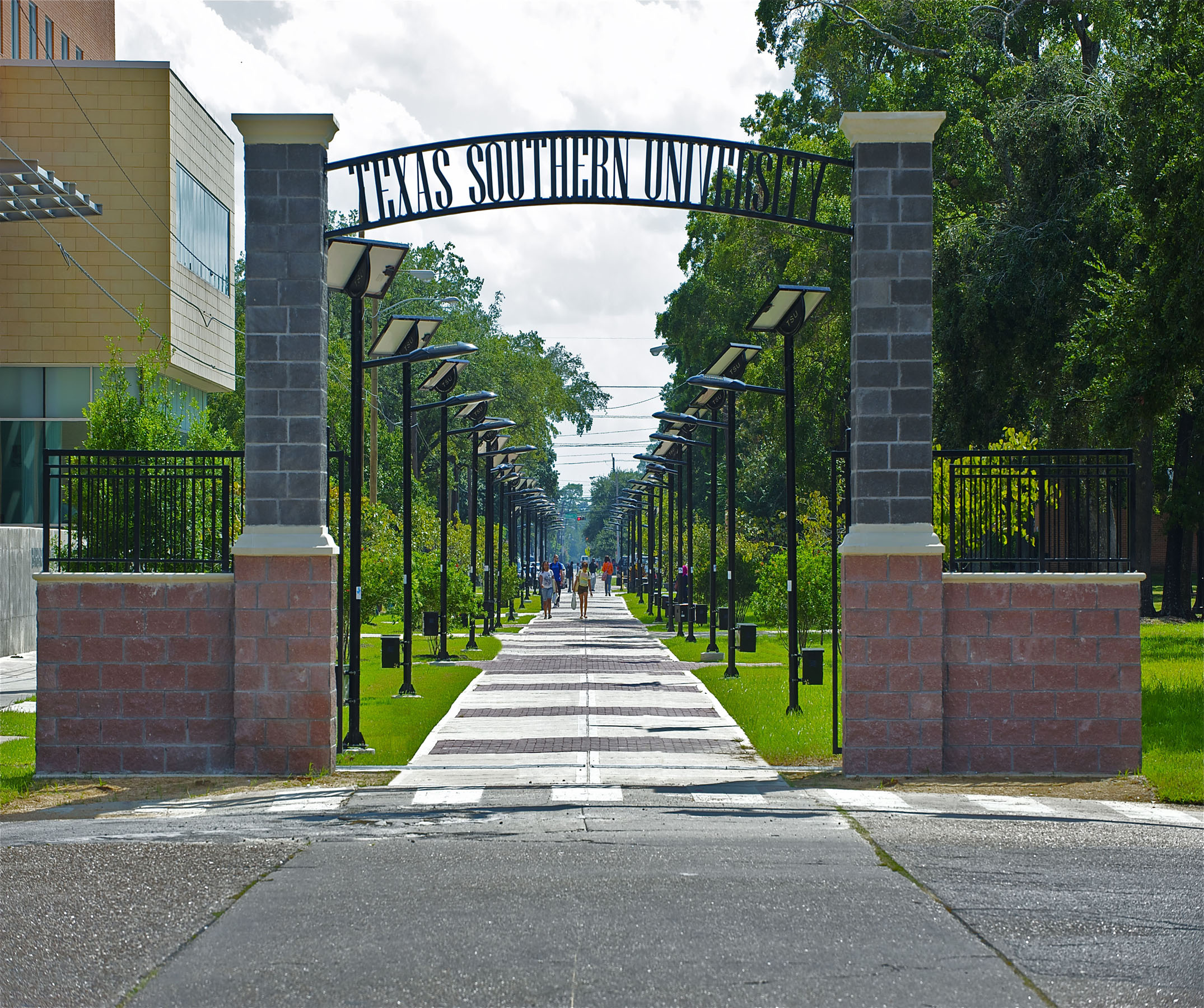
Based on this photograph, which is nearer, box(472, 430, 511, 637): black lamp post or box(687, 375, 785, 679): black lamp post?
box(687, 375, 785, 679): black lamp post

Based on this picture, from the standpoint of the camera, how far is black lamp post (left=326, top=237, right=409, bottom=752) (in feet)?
43.9

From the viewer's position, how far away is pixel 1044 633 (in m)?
12.3

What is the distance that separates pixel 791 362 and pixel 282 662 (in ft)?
23.4

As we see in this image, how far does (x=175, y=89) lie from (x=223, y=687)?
3030 cm

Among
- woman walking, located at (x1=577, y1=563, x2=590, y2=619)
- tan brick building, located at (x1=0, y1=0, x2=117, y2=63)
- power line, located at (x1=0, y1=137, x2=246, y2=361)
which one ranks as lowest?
woman walking, located at (x1=577, y1=563, x2=590, y2=619)

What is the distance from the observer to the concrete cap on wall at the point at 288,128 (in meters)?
12.3

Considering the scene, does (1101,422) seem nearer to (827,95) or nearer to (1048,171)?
Answer: (1048,171)

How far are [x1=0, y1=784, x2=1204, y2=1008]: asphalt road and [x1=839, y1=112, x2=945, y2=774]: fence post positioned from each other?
147cm

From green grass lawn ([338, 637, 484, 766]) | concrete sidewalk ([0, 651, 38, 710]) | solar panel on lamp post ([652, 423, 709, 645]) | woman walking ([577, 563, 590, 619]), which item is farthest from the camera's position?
woman walking ([577, 563, 590, 619])

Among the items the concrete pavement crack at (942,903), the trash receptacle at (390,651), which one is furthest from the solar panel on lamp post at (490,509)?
the concrete pavement crack at (942,903)

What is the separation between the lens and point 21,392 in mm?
38312

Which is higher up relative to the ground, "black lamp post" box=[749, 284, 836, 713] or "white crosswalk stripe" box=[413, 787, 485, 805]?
"black lamp post" box=[749, 284, 836, 713]

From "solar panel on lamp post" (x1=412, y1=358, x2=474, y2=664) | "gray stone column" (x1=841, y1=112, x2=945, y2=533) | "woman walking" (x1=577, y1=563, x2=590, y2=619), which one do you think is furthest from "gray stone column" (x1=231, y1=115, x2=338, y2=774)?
"woman walking" (x1=577, y1=563, x2=590, y2=619)

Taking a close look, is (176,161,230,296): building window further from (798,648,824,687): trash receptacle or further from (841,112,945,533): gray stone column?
(841,112,945,533): gray stone column
